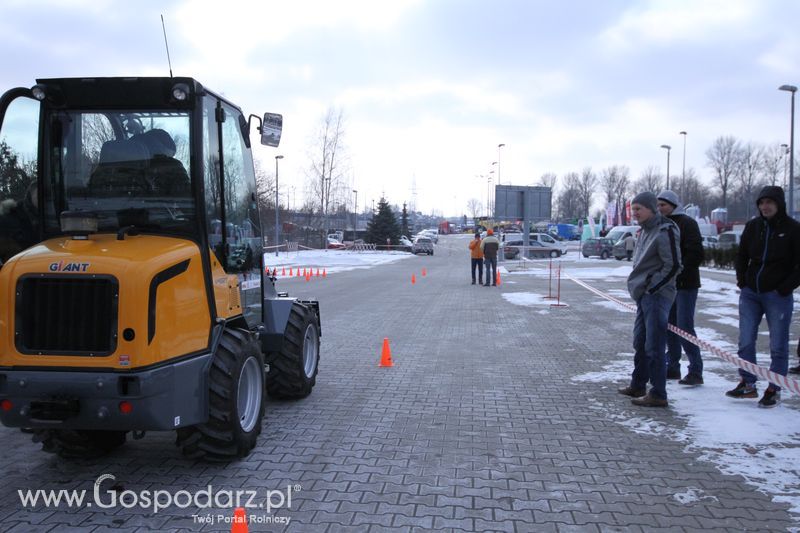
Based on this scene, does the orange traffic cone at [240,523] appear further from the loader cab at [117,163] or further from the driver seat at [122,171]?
the driver seat at [122,171]

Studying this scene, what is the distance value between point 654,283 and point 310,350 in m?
3.61

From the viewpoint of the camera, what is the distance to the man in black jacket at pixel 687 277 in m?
6.77

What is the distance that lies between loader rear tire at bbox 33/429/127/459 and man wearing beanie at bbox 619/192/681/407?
16.3 ft

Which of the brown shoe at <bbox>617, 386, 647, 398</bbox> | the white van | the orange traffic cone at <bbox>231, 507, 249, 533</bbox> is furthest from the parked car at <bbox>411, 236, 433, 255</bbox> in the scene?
the orange traffic cone at <bbox>231, 507, 249, 533</bbox>

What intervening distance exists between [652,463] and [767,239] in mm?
A: 2736

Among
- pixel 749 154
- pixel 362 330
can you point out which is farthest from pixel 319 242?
pixel 749 154

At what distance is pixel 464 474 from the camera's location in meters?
4.46

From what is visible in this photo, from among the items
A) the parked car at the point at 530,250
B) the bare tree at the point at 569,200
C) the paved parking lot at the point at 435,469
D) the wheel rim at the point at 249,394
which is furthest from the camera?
the bare tree at the point at 569,200

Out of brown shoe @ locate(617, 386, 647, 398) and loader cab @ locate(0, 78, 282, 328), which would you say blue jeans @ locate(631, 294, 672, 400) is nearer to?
brown shoe @ locate(617, 386, 647, 398)

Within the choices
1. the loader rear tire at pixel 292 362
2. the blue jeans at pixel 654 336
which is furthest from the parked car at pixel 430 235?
the loader rear tire at pixel 292 362

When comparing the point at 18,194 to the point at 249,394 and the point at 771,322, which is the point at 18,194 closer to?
the point at 249,394

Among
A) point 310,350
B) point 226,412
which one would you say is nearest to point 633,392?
point 310,350

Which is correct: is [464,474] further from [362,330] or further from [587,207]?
[587,207]

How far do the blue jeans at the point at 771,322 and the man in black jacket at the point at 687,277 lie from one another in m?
0.61
